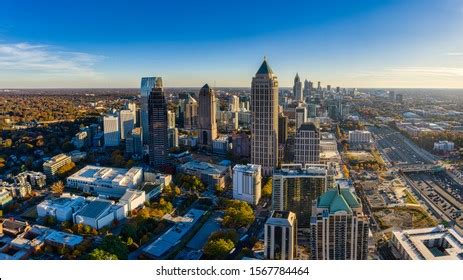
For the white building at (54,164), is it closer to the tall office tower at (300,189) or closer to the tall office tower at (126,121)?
the tall office tower at (126,121)

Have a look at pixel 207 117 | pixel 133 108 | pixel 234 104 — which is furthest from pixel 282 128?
pixel 234 104

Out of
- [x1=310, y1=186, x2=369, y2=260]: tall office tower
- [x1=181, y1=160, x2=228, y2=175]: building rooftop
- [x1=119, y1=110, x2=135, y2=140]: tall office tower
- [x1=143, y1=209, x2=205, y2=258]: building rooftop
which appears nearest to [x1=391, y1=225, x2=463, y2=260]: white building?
[x1=310, y1=186, x2=369, y2=260]: tall office tower

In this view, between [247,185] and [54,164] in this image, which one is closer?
[247,185]

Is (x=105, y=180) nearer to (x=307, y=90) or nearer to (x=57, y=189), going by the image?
(x=57, y=189)

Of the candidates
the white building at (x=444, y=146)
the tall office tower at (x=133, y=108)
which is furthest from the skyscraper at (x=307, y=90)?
the white building at (x=444, y=146)

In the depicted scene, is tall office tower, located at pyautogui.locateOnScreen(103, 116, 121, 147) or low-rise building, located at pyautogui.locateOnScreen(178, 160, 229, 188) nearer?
low-rise building, located at pyautogui.locateOnScreen(178, 160, 229, 188)

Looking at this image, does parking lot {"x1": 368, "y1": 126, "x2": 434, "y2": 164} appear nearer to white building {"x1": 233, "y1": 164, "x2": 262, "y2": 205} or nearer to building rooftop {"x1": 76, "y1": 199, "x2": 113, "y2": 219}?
white building {"x1": 233, "y1": 164, "x2": 262, "y2": 205}
